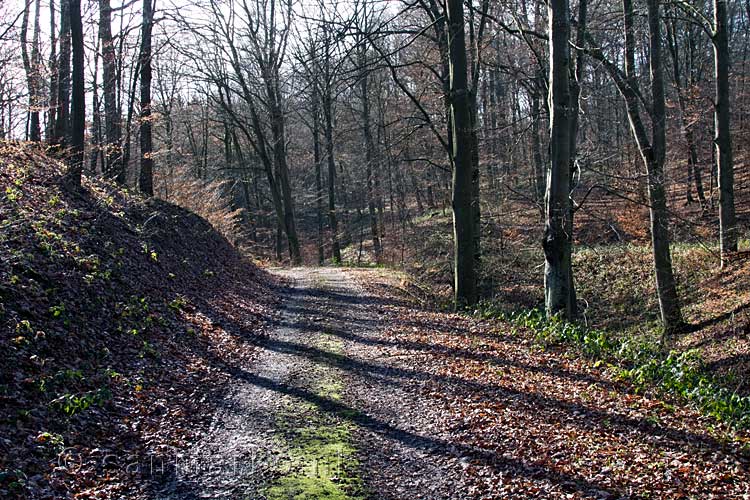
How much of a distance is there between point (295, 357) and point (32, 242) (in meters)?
4.56

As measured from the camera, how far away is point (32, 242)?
901 centimetres

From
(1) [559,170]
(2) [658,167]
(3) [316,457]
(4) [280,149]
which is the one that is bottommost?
(3) [316,457]

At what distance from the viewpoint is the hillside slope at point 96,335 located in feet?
17.4

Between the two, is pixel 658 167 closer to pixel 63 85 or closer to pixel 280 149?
pixel 63 85

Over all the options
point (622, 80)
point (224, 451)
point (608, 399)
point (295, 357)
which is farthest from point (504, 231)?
point (224, 451)

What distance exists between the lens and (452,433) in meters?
6.11

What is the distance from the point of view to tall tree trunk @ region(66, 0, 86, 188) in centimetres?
1309

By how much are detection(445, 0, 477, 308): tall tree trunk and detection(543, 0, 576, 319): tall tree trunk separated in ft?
11.8

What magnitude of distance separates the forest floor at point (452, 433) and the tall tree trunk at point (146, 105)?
9.63 meters

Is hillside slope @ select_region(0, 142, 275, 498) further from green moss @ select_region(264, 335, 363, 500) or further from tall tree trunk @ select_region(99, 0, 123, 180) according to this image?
tall tree trunk @ select_region(99, 0, 123, 180)

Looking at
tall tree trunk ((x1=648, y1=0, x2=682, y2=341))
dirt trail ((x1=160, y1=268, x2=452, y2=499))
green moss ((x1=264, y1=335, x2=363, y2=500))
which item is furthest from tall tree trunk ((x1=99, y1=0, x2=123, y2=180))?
tall tree trunk ((x1=648, y1=0, x2=682, y2=341))

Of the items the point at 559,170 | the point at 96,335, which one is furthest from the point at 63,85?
the point at 559,170

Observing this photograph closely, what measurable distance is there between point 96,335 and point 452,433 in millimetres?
5171

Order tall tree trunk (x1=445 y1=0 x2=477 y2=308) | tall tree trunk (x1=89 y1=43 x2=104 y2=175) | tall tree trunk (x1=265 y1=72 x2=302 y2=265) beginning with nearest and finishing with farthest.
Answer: tall tree trunk (x1=445 y1=0 x2=477 y2=308), tall tree trunk (x1=89 y1=43 x2=104 y2=175), tall tree trunk (x1=265 y1=72 x2=302 y2=265)
